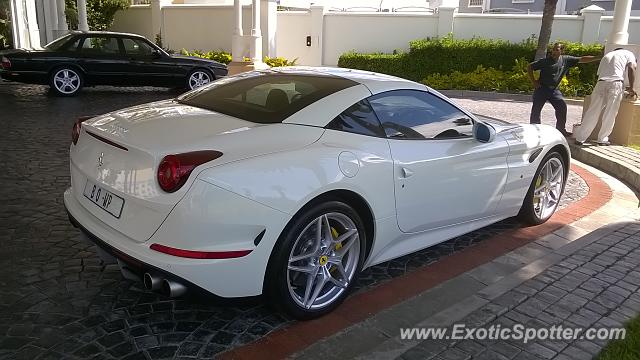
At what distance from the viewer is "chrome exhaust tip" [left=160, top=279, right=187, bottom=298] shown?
294 centimetres

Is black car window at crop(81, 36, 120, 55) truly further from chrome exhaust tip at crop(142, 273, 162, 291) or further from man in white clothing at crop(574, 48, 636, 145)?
chrome exhaust tip at crop(142, 273, 162, 291)

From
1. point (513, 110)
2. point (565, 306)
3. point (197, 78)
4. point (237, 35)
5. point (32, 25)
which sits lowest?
point (513, 110)

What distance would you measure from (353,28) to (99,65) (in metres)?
9.66

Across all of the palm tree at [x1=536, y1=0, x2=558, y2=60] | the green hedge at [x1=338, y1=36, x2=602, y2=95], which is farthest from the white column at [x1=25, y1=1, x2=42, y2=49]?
the palm tree at [x1=536, y1=0, x2=558, y2=60]

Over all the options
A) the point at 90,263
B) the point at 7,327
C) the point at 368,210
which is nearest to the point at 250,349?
the point at 368,210

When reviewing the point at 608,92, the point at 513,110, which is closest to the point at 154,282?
the point at 608,92

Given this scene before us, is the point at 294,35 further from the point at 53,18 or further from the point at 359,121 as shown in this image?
the point at 359,121

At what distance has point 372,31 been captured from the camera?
64.3 feet

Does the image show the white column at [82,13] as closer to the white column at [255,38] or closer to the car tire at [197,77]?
the white column at [255,38]

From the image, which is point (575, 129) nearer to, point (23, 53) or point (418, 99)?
point (418, 99)

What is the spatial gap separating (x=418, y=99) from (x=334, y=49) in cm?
1638

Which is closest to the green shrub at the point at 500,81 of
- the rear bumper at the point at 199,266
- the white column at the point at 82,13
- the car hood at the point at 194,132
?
the white column at the point at 82,13

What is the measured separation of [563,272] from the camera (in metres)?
4.20

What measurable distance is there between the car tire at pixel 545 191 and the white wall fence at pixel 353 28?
14.2m
